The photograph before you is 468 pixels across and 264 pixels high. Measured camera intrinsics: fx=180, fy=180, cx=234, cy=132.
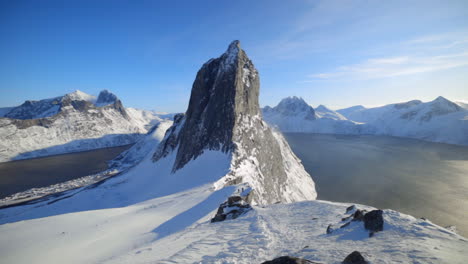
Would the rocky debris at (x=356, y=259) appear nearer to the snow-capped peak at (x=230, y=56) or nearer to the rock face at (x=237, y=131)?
the rock face at (x=237, y=131)

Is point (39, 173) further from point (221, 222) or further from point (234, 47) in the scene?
point (221, 222)

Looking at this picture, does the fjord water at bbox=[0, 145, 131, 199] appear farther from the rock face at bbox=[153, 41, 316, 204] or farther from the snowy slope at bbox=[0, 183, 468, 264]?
the snowy slope at bbox=[0, 183, 468, 264]

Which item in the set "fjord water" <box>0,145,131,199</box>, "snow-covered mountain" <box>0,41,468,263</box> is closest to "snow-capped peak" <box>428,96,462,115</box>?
"snow-covered mountain" <box>0,41,468,263</box>

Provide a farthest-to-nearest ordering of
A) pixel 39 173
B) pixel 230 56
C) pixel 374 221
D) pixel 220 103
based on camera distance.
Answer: pixel 39 173
pixel 230 56
pixel 220 103
pixel 374 221

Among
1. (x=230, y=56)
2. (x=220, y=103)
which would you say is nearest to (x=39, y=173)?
(x=220, y=103)

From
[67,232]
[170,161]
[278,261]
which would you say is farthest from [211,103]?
[278,261]

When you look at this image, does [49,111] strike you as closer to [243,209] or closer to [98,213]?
[98,213]
